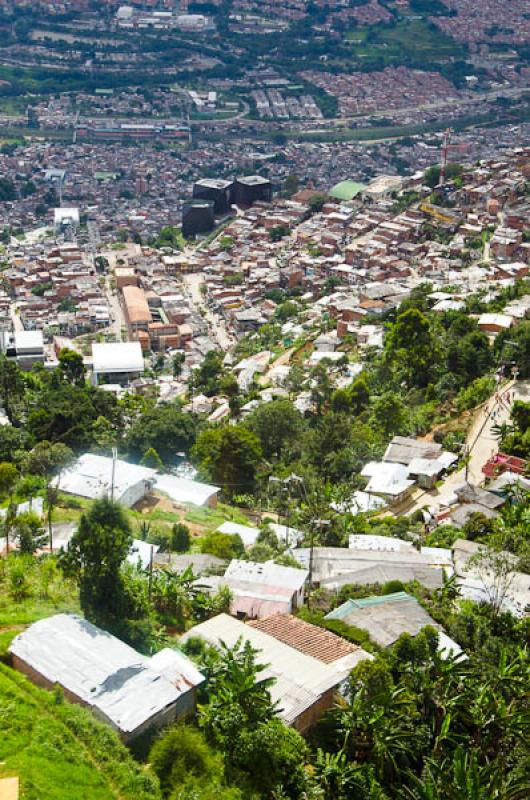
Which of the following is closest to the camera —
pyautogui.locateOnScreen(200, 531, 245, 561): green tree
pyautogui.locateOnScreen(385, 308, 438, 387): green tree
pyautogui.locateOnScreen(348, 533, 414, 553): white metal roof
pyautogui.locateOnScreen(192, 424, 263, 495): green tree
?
pyautogui.locateOnScreen(200, 531, 245, 561): green tree

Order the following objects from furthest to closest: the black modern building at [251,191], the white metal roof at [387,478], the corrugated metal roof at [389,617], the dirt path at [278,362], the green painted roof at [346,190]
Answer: the black modern building at [251,191] < the green painted roof at [346,190] < the dirt path at [278,362] < the white metal roof at [387,478] < the corrugated metal roof at [389,617]

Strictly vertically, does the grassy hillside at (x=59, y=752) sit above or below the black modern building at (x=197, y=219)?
above

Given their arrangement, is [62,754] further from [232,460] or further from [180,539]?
[232,460]

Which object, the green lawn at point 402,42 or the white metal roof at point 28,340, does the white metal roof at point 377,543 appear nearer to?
the white metal roof at point 28,340

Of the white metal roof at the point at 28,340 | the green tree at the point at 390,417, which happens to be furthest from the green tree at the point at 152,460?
the white metal roof at the point at 28,340

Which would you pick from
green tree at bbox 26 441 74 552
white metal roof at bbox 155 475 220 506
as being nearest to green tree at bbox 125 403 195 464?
white metal roof at bbox 155 475 220 506

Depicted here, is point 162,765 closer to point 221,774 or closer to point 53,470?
point 221,774

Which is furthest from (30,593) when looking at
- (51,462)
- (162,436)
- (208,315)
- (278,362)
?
(208,315)

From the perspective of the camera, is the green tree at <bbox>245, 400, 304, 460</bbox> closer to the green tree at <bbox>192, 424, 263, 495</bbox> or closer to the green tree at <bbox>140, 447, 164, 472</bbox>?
the green tree at <bbox>192, 424, 263, 495</bbox>
